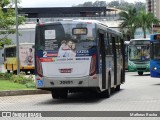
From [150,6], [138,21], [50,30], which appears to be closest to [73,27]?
[50,30]

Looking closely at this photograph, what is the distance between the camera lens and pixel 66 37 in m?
19.0

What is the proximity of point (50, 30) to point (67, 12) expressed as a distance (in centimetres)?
9491

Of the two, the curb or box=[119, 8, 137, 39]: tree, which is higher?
box=[119, 8, 137, 39]: tree

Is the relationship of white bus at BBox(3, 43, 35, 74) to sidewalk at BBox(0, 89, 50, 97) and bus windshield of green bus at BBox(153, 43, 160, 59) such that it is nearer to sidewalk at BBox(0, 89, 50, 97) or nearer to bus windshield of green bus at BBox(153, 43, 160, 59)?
bus windshield of green bus at BBox(153, 43, 160, 59)

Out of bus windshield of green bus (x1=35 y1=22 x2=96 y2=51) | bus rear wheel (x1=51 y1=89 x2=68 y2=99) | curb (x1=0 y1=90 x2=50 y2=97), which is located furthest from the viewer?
curb (x1=0 y1=90 x2=50 y2=97)

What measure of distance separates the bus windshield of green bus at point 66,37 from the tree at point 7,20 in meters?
14.9

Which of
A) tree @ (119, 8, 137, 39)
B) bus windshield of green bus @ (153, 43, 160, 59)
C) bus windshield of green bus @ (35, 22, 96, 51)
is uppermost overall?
tree @ (119, 8, 137, 39)

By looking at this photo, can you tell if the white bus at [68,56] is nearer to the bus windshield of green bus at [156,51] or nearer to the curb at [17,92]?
the curb at [17,92]

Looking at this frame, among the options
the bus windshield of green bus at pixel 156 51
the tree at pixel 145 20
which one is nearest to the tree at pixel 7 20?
the bus windshield of green bus at pixel 156 51

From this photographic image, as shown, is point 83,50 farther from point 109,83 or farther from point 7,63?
point 7,63

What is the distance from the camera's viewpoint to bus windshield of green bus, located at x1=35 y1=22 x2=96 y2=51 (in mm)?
18953

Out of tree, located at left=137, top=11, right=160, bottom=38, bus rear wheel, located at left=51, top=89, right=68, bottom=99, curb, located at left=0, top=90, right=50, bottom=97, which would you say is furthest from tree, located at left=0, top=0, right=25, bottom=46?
tree, located at left=137, top=11, right=160, bottom=38

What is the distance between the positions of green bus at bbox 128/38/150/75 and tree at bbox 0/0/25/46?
1304 cm

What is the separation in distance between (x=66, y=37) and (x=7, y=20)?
15789 millimetres
